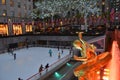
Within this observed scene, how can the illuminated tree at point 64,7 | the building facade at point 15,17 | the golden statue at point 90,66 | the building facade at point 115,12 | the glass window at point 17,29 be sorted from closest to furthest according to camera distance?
the golden statue at point 90,66
the building facade at point 115,12
the building facade at point 15,17
the illuminated tree at point 64,7
the glass window at point 17,29

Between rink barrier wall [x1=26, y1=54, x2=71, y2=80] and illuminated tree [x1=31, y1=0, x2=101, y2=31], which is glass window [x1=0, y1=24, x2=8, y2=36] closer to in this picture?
illuminated tree [x1=31, y1=0, x2=101, y2=31]

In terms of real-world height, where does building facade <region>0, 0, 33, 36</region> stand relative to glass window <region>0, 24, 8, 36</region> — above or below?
above

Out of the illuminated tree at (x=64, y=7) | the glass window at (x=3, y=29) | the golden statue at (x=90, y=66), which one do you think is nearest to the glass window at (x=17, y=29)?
the glass window at (x=3, y=29)

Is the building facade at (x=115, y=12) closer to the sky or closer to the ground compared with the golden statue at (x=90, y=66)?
closer to the sky

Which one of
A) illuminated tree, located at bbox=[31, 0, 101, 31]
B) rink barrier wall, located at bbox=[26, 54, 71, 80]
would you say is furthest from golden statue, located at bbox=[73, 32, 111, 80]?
illuminated tree, located at bbox=[31, 0, 101, 31]

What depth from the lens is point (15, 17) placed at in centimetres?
5275

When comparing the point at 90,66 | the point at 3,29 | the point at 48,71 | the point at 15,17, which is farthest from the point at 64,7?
the point at 90,66

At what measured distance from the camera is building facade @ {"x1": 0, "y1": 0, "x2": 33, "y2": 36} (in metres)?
49.0

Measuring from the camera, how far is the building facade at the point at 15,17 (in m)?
49.0

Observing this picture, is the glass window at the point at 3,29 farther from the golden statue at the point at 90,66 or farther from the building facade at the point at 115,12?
the golden statue at the point at 90,66

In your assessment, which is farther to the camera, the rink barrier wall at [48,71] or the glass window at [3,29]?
the glass window at [3,29]

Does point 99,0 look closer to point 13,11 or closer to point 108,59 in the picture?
point 13,11

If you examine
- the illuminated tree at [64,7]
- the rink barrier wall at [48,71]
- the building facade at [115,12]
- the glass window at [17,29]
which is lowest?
the rink barrier wall at [48,71]

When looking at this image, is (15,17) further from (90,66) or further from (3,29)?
(90,66)
